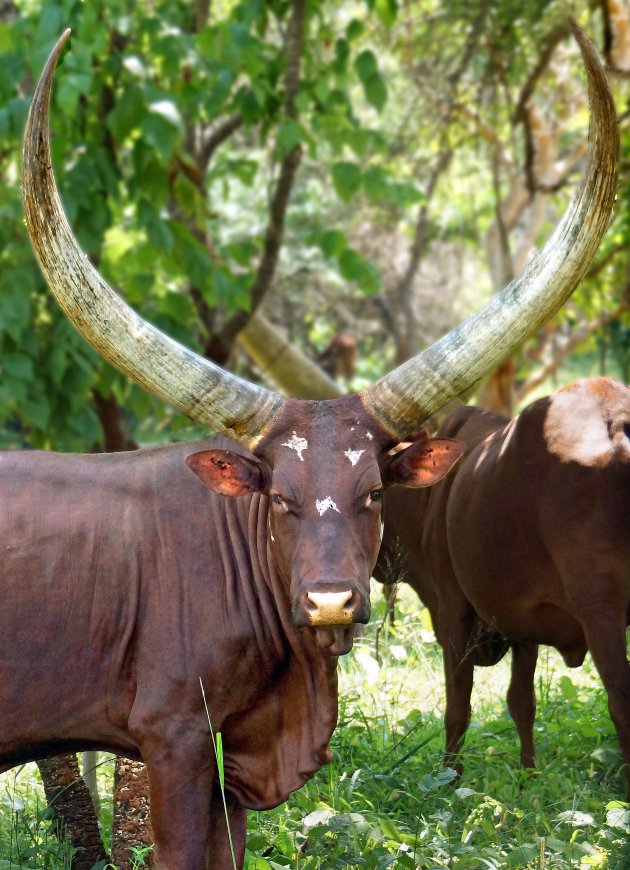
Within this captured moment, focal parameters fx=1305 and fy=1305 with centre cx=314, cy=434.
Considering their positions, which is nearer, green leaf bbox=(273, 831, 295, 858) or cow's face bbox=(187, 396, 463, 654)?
cow's face bbox=(187, 396, 463, 654)

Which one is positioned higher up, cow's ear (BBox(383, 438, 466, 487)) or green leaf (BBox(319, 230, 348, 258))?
green leaf (BBox(319, 230, 348, 258))

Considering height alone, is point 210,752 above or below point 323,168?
below

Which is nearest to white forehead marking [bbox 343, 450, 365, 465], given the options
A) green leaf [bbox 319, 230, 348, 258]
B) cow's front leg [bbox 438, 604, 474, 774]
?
cow's front leg [bbox 438, 604, 474, 774]

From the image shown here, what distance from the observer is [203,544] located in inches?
149

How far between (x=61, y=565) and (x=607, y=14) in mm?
8106

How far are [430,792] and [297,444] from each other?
1716mm

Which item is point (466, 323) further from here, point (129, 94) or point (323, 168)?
point (323, 168)

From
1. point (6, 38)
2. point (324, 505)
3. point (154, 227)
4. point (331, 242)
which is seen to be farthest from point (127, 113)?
point (324, 505)

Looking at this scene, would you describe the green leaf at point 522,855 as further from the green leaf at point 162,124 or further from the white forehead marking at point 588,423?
the green leaf at point 162,124

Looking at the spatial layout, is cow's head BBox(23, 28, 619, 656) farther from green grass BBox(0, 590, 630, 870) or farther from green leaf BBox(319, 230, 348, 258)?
green leaf BBox(319, 230, 348, 258)

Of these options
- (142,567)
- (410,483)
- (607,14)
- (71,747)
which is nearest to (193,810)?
(71,747)

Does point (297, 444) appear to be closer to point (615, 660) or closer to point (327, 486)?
point (327, 486)

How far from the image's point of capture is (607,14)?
10.2m

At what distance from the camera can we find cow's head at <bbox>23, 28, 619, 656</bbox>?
3.61 meters
